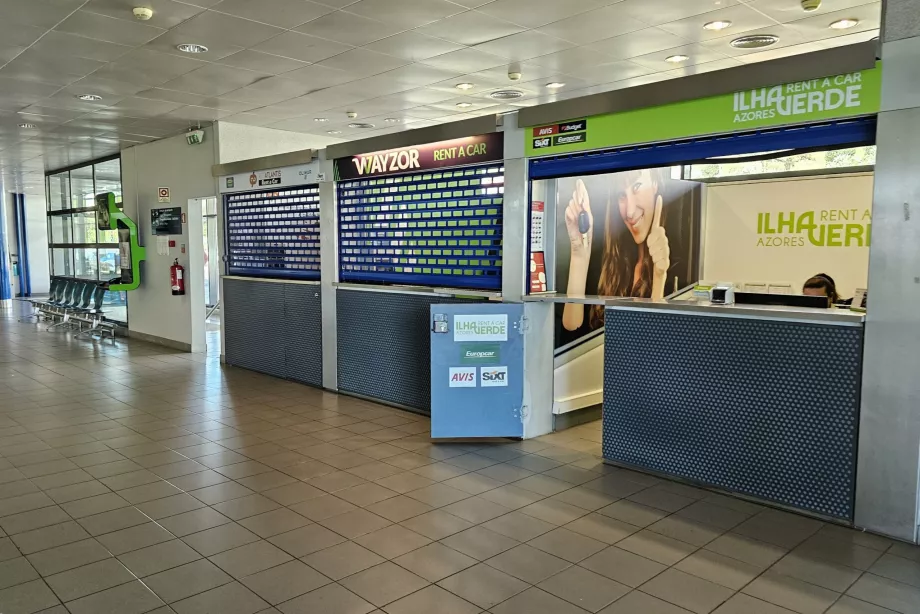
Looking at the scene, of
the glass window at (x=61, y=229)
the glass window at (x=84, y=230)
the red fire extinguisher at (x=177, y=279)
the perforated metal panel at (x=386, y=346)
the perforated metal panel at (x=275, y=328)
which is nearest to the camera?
the perforated metal panel at (x=386, y=346)

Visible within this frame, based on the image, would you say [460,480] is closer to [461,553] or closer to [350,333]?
[461,553]

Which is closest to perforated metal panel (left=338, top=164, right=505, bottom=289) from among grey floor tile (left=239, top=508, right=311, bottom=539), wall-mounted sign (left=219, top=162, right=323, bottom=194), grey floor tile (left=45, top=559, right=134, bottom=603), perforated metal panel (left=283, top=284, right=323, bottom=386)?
wall-mounted sign (left=219, top=162, right=323, bottom=194)

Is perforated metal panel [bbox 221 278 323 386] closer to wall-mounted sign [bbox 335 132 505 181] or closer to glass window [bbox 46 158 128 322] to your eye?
wall-mounted sign [bbox 335 132 505 181]

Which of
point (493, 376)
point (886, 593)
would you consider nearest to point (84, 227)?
point (493, 376)

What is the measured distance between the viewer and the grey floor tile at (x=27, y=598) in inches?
110

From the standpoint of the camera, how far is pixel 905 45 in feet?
10.6

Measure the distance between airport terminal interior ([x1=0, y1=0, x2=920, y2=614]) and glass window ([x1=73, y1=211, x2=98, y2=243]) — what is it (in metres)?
3.80

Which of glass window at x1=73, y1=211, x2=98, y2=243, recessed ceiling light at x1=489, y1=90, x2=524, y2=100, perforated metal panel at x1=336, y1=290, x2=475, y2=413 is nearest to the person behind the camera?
perforated metal panel at x1=336, y1=290, x2=475, y2=413

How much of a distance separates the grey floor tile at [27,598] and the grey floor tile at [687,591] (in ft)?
8.55

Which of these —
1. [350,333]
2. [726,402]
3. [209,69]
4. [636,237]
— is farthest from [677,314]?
[209,69]

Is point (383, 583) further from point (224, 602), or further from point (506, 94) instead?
point (506, 94)

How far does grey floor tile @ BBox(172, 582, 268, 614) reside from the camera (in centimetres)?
278

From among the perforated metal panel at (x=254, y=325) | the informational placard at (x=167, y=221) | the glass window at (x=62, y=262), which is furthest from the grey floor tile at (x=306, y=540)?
the glass window at (x=62, y=262)

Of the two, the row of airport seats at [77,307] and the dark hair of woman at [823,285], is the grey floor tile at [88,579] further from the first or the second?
the row of airport seats at [77,307]
